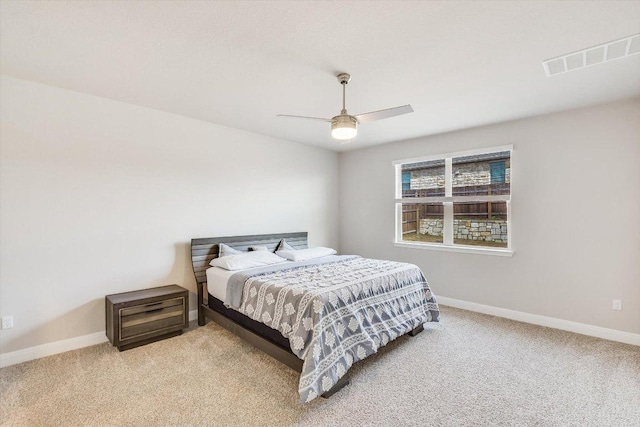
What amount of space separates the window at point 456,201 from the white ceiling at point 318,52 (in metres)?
0.97

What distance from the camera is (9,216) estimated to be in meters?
2.83

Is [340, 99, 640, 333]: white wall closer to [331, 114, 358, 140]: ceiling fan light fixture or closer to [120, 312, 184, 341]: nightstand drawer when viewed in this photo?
[331, 114, 358, 140]: ceiling fan light fixture

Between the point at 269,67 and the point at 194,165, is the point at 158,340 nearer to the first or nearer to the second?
the point at 194,165

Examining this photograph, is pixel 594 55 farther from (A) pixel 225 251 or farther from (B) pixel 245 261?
(A) pixel 225 251

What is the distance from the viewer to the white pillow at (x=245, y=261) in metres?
3.68

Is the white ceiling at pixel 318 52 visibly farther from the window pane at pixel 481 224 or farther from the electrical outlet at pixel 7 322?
the electrical outlet at pixel 7 322

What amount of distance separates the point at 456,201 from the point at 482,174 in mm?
533

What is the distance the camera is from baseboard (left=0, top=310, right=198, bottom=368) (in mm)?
2811

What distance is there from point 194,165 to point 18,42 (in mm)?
1999

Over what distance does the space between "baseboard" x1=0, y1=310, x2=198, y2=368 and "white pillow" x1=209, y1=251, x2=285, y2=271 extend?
1429 millimetres

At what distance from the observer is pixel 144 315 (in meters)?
3.21

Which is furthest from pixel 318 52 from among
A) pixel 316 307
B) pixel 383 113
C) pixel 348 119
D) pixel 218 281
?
pixel 218 281

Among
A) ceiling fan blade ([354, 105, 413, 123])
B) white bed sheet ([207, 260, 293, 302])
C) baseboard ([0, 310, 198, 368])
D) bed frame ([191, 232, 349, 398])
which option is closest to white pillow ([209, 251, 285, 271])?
white bed sheet ([207, 260, 293, 302])

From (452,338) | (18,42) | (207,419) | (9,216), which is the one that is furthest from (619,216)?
(9,216)
